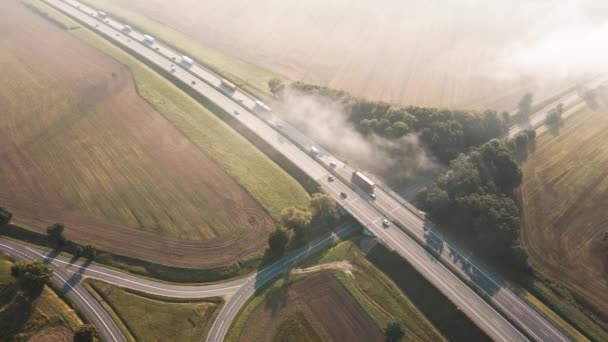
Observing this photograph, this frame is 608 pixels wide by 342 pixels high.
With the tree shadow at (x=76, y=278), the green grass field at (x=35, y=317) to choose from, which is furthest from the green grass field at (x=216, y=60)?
the green grass field at (x=35, y=317)

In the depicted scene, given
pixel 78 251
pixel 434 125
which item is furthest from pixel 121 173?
pixel 434 125

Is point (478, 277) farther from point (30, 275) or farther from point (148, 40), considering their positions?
point (148, 40)

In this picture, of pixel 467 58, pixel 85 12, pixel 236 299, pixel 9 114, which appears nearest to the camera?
pixel 236 299

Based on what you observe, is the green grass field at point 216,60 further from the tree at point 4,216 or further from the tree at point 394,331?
the tree at point 394,331

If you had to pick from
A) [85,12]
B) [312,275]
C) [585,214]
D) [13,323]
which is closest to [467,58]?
[585,214]

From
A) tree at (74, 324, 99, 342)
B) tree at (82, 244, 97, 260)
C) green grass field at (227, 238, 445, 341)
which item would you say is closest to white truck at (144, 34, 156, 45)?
tree at (82, 244, 97, 260)

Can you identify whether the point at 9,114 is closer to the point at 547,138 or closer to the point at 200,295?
the point at 200,295

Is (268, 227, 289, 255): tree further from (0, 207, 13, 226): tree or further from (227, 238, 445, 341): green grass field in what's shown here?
(0, 207, 13, 226): tree
